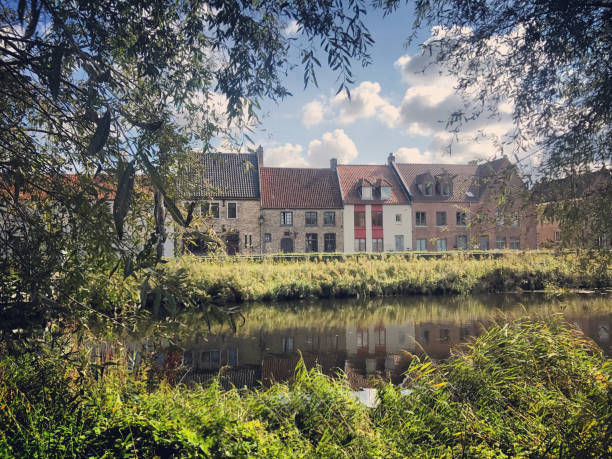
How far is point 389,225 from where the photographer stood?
33.4 metres

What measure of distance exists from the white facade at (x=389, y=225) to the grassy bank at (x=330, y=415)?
28086 mm

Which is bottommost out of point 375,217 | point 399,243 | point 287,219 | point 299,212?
point 399,243

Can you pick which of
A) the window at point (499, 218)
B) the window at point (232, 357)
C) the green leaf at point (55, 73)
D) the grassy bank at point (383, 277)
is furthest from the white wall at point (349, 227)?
the green leaf at point (55, 73)

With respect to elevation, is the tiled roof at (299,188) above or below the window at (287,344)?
above

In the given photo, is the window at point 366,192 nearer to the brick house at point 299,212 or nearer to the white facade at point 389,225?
the white facade at point 389,225

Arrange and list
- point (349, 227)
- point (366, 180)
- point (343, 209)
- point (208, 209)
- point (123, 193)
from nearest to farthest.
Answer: point (123, 193), point (208, 209), point (343, 209), point (349, 227), point (366, 180)

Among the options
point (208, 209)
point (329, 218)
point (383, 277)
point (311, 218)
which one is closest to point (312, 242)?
point (311, 218)

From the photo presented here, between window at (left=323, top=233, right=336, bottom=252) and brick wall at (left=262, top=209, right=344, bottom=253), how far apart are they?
7.6 inches

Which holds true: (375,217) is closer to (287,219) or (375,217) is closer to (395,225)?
(395,225)

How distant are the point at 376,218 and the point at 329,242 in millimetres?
4532

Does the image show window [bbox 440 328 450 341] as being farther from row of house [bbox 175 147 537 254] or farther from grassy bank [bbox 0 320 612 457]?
row of house [bbox 175 147 537 254]

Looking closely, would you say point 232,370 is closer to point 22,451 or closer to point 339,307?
point 22,451

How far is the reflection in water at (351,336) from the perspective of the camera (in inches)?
275

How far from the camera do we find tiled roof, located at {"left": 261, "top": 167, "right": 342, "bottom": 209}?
31922 mm
